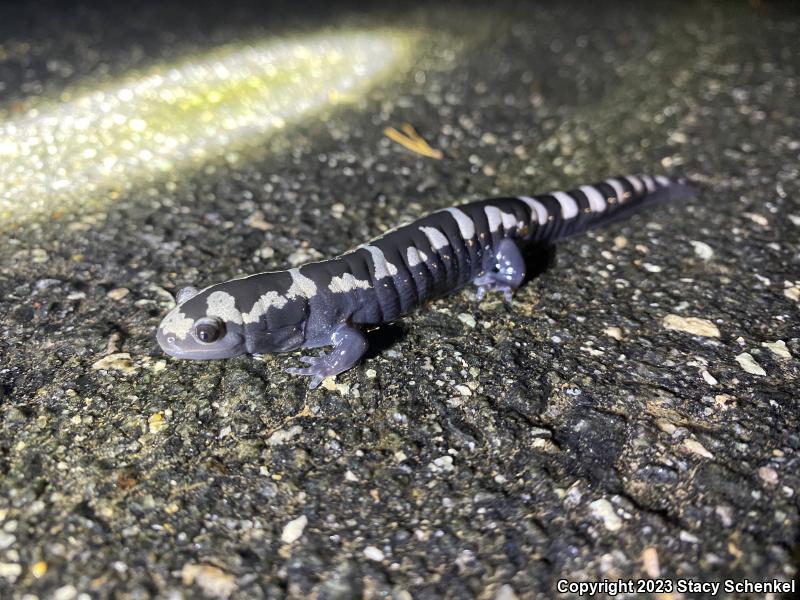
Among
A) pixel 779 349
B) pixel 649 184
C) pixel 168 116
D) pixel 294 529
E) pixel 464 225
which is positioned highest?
pixel 168 116

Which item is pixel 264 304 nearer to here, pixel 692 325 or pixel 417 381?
pixel 417 381

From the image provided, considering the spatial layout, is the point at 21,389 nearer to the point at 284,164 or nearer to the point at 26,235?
the point at 26,235

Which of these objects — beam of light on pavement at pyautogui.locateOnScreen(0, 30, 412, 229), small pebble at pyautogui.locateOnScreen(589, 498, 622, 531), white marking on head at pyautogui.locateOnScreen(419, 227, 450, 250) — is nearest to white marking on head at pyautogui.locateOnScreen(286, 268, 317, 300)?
white marking on head at pyautogui.locateOnScreen(419, 227, 450, 250)

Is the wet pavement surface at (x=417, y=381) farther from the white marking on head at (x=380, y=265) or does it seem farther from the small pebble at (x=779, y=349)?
the white marking on head at (x=380, y=265)

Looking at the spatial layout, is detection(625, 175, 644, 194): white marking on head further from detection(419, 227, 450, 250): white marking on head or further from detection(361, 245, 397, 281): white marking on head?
detection(361, 245, 397, 281): white marking on head

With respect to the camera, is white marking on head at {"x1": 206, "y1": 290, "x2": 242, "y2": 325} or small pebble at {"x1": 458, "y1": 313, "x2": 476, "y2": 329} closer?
white marking on head at {"x1": 206, "y1": 290, "x2": 242, "y2": 325}

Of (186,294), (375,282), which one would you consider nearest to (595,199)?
(375,282)

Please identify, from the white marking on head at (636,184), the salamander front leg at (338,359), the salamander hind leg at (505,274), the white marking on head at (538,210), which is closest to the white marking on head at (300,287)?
the salamander front leg at (338,359)
